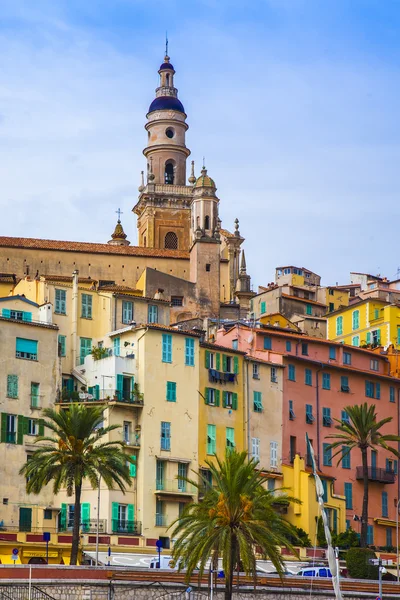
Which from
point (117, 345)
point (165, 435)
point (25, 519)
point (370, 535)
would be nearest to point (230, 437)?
point (165, 435)

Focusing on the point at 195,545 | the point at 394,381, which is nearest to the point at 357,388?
the point at 394,381

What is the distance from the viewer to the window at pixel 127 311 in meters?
81.6

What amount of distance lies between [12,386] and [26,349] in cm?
252

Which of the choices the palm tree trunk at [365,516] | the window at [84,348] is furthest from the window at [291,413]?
the window at [84,348]

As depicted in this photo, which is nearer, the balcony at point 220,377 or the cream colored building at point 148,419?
the cream colored building at point 148,419

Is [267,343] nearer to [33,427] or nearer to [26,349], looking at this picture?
[26,349]

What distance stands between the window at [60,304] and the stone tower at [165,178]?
48774 mm

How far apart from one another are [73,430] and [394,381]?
32.0 meters

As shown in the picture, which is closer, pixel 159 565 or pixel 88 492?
pixel 159 565

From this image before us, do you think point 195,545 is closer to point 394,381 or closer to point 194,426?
point 194,426

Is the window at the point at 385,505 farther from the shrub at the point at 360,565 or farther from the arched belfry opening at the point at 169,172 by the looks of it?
the arched belfry opening at the point at 169,172

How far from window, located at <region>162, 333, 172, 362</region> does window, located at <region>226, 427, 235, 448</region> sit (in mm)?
5320

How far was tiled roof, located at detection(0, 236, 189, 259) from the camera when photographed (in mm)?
107375

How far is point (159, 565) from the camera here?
61875 mm
